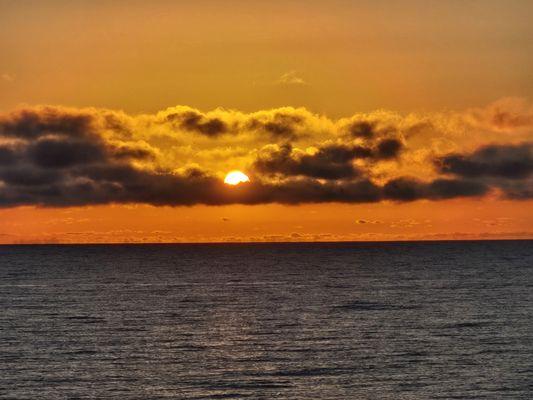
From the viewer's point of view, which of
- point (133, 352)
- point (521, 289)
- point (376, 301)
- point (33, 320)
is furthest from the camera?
point (521, 289)

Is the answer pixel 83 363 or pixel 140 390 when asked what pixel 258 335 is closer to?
pixel 83 363

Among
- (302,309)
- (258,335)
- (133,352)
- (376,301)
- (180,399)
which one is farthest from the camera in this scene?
(376,301)

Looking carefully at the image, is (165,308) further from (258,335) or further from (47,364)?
(47,364)

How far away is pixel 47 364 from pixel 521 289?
11471 cm

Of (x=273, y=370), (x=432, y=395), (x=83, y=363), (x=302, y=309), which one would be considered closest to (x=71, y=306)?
(x=302, y=309)

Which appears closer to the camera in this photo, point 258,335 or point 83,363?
point 83,363

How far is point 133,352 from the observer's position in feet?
309

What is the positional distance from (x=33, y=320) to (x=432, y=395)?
68.2 meters

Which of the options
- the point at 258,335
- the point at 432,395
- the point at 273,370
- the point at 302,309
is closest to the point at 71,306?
the point at 302,309

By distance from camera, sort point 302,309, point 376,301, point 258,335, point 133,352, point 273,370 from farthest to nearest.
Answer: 1. point 376,301
2. point 302,309
3. point 258,335
4. point 133,352
5. point 273,370

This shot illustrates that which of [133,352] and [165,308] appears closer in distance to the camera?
[133,352]

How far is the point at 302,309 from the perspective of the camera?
140250mm

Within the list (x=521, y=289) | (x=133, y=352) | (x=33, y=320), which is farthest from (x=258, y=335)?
(x=521, y=289)

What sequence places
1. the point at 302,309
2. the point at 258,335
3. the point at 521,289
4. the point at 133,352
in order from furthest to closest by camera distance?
the point at 521,289 → the point at 302,309 → the point at 258,335 → the point at 133,352
